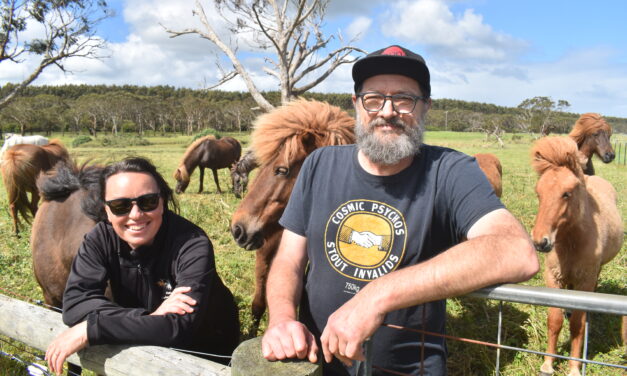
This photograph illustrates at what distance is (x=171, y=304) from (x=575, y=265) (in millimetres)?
3328

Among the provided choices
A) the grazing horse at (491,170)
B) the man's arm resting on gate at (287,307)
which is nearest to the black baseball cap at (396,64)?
the man's arm resting on gate at (287,307)

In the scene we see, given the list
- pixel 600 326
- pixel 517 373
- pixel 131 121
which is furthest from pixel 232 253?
pixel 131 121

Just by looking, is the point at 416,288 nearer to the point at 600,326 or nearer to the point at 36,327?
the point at 36,327

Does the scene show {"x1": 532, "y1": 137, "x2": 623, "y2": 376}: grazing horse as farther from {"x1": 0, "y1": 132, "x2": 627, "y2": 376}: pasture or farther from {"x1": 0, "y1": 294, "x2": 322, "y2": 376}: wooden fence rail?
{"x1": 0, "y1": 294, "x2": 322, "y2": 376}: wooden fence rail

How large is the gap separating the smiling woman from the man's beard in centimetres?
111

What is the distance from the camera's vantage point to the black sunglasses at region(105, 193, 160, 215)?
199 centimetres

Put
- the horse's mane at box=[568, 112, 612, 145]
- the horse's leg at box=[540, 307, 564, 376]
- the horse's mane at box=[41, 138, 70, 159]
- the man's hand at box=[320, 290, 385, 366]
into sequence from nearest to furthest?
1. the man's hand at box=[320, 290, 385, 366]
2. the horse's leg at box=[540, 307, 564, 376]
3. the horse's mane at box=[41, 138, 70, 159]
4. the horse's mane at box=[568, 112, 612, 145]

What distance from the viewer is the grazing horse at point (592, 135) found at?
7.01m

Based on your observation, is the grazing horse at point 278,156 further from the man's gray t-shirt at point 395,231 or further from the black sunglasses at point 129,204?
the man's gray t-shirt at point 395,231

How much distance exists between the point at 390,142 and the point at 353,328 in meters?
0.83

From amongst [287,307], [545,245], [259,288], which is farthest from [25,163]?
[545,245]

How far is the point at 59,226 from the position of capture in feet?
9.95

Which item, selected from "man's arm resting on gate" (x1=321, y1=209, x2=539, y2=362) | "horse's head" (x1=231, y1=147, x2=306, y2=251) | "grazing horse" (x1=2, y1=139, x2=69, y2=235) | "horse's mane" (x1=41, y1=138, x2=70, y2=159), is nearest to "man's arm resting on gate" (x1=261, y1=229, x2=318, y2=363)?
"man's arm resting on gate" (x1=321, y1=209, x2=539, y2=362)

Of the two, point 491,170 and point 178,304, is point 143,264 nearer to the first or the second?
point 178,304
